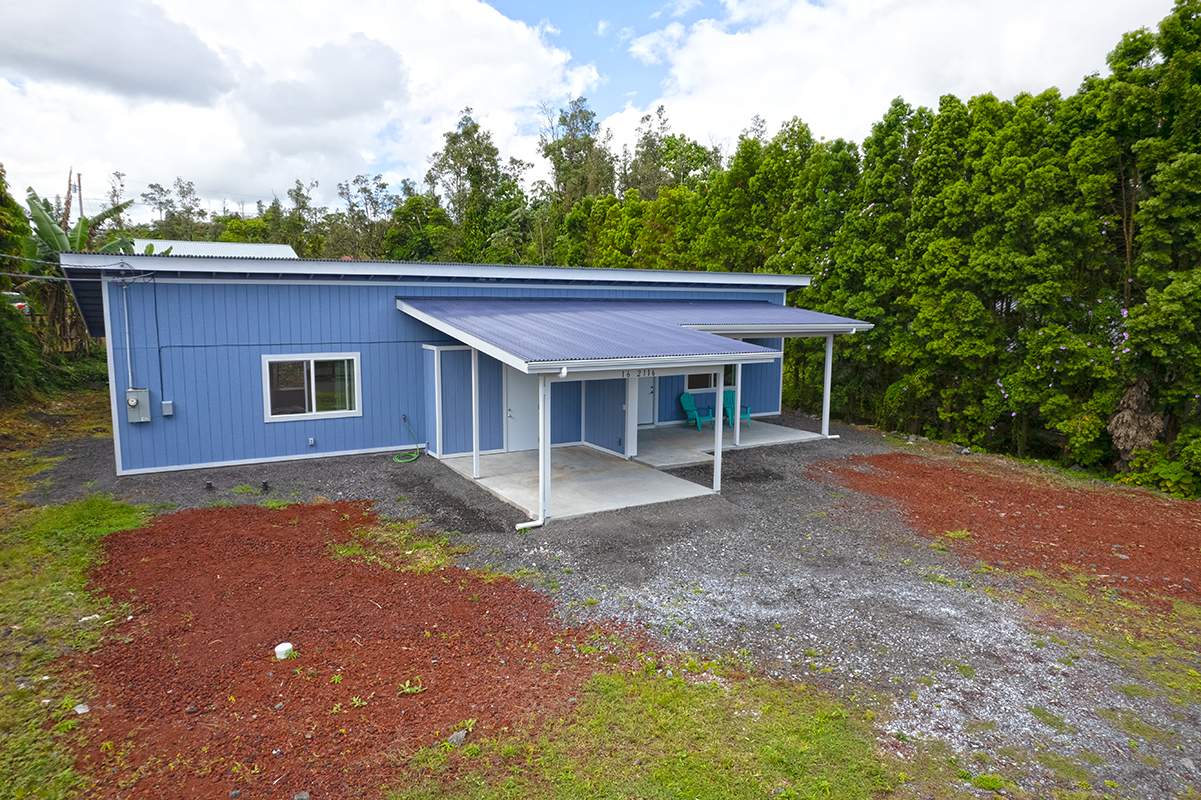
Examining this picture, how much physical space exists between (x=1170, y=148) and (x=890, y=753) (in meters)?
11.6

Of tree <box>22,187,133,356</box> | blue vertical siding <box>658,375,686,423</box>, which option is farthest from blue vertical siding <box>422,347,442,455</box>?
tree <box>22,187,133,356</box>

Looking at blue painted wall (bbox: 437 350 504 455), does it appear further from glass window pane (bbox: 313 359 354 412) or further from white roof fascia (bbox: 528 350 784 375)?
white roof fascia (bbox: 528 350 784 375)

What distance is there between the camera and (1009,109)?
13188 mm

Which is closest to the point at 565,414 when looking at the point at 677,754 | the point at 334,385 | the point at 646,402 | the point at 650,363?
the point at 646,402

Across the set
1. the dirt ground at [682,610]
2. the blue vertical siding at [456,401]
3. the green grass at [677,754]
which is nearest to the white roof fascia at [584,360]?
the blue vertical siding at [456,401]

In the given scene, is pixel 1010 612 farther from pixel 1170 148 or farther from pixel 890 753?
pixel 1170 148

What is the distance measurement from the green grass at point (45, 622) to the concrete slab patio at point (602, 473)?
462 cm

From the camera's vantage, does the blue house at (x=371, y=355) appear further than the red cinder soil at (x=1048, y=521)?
Yes

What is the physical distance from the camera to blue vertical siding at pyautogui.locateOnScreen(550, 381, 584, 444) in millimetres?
12406

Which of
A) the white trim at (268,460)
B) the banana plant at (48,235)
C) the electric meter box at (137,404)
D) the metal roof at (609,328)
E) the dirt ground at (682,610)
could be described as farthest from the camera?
the banana plant at (48,235)

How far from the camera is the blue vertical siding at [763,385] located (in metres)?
16.0

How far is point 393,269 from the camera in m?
11.3

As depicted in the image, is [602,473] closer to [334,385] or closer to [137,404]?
[334,385]

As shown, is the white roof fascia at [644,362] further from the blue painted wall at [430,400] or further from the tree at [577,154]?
the tree at [577,154]
